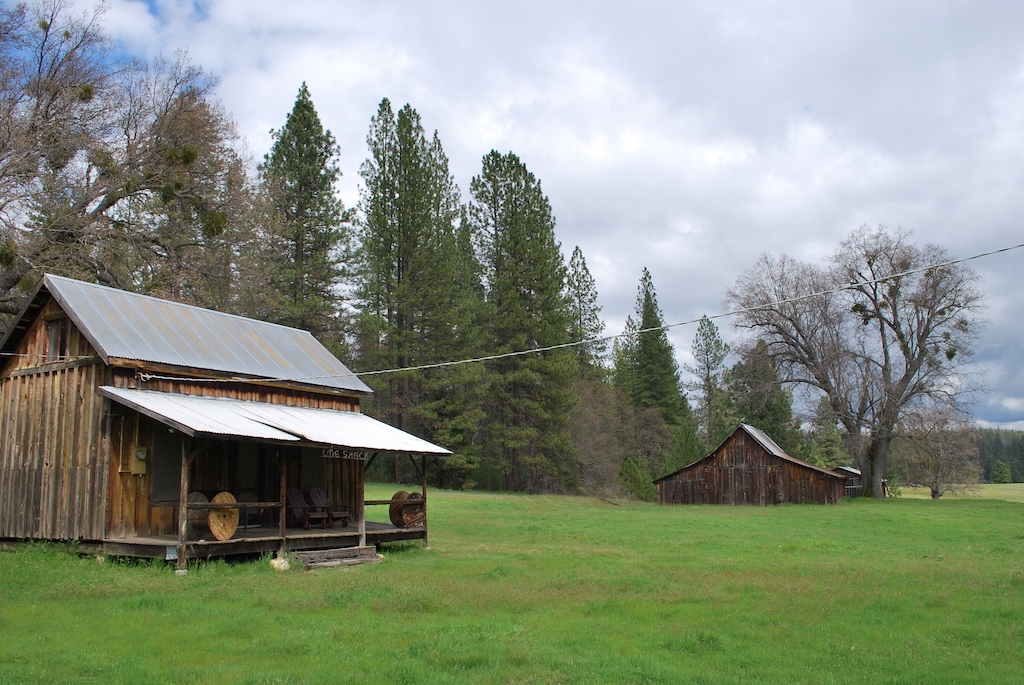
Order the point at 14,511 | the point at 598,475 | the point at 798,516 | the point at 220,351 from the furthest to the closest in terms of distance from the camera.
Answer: the point at 598,475 → the point at 798,516 → the point at 220,351 → the point at 14,511

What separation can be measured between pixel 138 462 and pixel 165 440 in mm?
670

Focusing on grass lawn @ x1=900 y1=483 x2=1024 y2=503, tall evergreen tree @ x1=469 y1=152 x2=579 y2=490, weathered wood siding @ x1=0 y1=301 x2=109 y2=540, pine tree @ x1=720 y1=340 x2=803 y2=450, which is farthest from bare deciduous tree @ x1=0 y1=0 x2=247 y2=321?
grass lawn @ x1=900 y1=483 x2=1024 y2=503

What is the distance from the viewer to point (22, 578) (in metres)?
13.0

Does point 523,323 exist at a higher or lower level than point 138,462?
higher

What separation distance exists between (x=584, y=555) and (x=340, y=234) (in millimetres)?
32935

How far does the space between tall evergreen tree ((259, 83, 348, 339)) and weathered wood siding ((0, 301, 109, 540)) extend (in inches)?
1058

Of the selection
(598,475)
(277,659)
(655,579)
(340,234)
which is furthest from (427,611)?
(598,475)

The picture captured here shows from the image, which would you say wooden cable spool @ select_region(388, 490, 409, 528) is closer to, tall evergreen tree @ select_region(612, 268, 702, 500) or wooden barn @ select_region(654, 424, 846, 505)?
wooden barn @ select_region(654, 424, 846, 505)

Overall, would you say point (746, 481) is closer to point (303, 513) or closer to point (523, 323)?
point (523, 323)

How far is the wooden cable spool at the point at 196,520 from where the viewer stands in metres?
15.7

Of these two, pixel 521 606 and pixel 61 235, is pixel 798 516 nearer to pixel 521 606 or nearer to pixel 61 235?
pixel 521 606

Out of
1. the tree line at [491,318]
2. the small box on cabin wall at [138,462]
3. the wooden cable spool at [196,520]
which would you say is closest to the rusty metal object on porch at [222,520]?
the wooden cable spool at [196,520]

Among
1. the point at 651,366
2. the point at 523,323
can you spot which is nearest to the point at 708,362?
the point at 651,366

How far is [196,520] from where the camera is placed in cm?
1608
